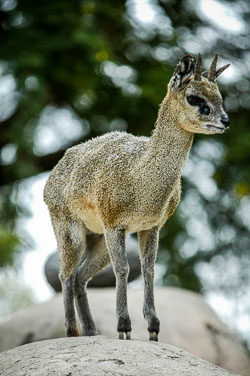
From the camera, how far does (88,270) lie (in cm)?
901

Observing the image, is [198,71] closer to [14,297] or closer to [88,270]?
[88,270]

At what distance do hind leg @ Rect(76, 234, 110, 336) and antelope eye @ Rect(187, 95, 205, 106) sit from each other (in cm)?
213

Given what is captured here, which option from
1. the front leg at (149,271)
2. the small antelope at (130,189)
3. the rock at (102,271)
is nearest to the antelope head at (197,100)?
the small antelope at (130,189)

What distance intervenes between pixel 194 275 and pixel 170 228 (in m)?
1.25

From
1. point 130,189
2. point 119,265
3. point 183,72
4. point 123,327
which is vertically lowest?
point 123,327

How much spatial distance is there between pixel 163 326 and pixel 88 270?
15.1 ft

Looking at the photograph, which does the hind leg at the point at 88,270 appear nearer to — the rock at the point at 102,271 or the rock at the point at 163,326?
the rock at the point at 163,326

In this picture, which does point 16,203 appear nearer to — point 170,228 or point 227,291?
point 170,228

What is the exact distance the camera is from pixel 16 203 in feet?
46.1

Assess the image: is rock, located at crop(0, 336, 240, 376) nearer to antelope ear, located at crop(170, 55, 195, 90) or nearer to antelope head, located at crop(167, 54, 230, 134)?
antelope head, located at crop(167, 54, 230, 134)

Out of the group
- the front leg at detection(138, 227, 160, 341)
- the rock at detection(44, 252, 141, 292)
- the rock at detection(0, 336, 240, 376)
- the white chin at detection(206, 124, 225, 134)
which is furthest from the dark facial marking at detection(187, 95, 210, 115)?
the rock at detection(44, 252, 141, 292)

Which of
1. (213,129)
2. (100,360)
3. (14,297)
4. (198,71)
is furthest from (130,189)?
(14,297)

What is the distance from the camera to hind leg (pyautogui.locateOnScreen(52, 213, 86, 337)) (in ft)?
28.6

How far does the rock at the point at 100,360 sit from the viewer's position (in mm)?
7012
